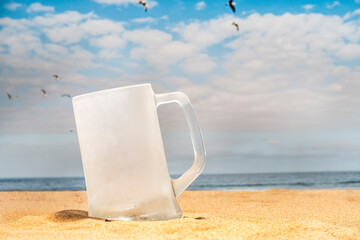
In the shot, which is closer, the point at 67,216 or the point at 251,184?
the point at 67,216

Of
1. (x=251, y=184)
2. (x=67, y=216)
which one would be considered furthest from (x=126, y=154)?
(x=251, y=184)

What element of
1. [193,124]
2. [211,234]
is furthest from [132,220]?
[193,124]

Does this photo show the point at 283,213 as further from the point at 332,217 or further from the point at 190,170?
the point at 190,170

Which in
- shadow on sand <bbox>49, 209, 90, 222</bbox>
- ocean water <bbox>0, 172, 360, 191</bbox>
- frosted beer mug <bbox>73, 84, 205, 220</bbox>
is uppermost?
frosted beer mug <bbox>73, 84, 205, 220</bbox>

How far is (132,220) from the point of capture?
4.84 feet

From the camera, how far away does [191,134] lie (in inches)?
61.7

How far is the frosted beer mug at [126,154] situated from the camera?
4.82ft

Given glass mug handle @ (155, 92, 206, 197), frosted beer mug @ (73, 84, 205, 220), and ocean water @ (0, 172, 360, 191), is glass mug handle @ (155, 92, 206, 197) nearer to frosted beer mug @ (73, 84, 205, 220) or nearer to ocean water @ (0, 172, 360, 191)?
frosted beer mug @ (73, 84, 205, 220)

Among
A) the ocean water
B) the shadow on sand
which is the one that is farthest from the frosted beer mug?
the ocean water

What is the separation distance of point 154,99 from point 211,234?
0.59 m

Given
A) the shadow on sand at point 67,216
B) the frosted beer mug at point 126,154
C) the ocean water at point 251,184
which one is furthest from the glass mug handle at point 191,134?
the ocean water at point 251,184

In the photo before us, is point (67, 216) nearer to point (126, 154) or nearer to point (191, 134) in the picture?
point (126, 154)

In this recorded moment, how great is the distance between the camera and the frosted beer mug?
1.47m

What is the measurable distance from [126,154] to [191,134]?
29 centimetres
